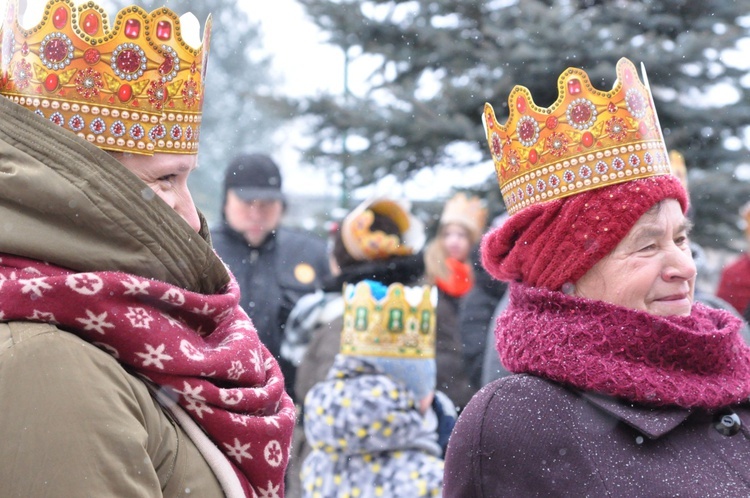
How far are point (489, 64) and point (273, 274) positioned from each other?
277cm

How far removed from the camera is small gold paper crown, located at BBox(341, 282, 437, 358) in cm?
422

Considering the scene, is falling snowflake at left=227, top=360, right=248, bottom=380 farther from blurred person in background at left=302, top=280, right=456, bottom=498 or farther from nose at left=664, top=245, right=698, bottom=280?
blurred person in background at left=302, top=280, right=456, bottom=498

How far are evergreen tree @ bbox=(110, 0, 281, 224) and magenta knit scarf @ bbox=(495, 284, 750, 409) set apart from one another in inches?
919

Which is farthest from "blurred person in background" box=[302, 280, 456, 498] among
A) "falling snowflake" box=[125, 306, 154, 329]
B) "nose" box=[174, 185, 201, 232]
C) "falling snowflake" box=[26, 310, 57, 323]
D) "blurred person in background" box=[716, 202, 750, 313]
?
"blurred person in background" box=[716, 202, 750, 313]

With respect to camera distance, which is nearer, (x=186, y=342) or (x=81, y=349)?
(x=81, y=349)

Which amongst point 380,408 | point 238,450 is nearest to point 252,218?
point 380,408

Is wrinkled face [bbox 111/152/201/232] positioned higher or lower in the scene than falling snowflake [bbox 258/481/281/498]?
higher

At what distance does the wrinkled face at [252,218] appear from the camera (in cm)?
598

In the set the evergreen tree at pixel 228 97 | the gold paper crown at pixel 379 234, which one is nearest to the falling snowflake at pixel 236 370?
the gold paper crown at pixel 379 234

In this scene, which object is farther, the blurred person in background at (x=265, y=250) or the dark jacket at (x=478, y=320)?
the dark jacket at (x=478, y=320)

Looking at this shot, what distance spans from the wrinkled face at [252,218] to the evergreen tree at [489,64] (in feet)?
7.00

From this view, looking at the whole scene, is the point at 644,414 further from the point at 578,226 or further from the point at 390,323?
the point at 390,323

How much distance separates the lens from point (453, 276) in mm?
6707

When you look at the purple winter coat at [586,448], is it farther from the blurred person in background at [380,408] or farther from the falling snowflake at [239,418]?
the blurred person in background at [380,408]
